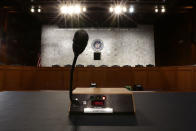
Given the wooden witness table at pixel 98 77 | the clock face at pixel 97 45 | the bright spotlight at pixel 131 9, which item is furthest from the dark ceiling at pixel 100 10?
the wooden witness table at pixel 98 77

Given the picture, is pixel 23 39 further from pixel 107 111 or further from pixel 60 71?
pixel 107 111

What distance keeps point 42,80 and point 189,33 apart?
6953 mm

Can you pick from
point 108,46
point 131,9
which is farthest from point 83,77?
point 131,9

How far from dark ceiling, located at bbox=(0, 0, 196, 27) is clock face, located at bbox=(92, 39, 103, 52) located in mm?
1066

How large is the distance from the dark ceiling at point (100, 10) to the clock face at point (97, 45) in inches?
42.0

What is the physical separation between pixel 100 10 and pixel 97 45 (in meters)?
2.39

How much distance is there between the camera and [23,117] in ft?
1.88

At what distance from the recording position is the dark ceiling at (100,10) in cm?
676

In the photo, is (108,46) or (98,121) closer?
(98,121)

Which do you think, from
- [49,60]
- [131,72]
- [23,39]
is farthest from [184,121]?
[49,60]

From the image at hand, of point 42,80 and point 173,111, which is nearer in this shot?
point 173,111

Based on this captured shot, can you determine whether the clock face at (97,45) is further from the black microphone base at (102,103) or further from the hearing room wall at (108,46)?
the black microphone base at (102,103)

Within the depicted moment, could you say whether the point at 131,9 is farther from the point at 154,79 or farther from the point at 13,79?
the point at 13,79

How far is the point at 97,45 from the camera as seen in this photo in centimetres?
930
